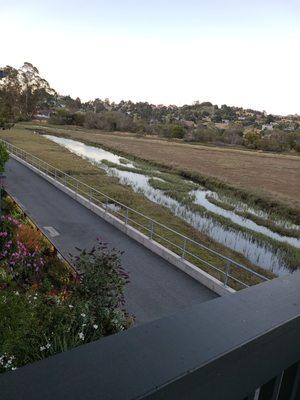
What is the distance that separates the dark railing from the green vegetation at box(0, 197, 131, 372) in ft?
10.3

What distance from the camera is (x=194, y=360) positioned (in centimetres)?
111

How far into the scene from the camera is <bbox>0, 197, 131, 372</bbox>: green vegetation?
16.5 feet

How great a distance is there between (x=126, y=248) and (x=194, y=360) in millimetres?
13359

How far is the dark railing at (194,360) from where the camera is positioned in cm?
95

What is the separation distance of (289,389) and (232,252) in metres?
16.4

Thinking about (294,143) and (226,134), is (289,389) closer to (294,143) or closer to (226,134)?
(294,143)

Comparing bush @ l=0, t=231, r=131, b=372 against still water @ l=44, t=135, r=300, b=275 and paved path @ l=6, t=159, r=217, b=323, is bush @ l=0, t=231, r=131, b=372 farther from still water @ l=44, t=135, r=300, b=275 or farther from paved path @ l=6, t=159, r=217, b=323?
still water @ l=44, t=135, r=300, b=275

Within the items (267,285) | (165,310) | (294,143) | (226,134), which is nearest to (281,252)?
(165,310)

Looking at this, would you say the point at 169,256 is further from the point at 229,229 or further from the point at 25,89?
the point at 25,89

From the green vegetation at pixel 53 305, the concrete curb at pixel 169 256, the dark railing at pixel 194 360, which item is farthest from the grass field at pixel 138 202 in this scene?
the dark railing at pixel 194 360

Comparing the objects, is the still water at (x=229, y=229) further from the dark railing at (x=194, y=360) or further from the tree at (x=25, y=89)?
the tree at (x=25, y=89)

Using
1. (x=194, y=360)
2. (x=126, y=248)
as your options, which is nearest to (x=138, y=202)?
(x=126, y=248)

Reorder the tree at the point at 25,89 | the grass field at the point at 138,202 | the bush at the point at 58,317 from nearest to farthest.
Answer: the bush at the point at 58,317, the grass field at the point at 138,202, the tree at the point at 25,89

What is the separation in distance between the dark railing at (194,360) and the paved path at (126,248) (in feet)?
27.5
